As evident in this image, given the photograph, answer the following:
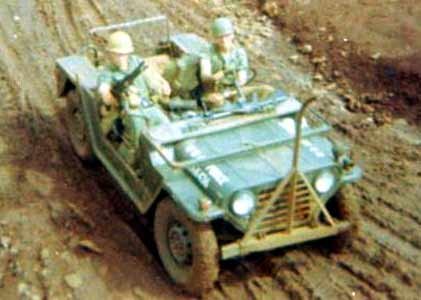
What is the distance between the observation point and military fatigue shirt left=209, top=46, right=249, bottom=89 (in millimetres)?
10383

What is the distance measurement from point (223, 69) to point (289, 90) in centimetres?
273

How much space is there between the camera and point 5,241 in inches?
395

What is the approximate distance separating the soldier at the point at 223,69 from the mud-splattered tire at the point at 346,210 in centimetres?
149

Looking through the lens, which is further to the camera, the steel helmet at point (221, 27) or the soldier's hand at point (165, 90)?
the soldier's hand at point (165, 90)

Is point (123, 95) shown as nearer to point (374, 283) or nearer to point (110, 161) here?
point (110, 161)

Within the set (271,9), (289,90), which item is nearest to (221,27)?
(289,90)

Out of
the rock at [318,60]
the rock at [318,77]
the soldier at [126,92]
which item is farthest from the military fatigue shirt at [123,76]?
the rock at [318,60]

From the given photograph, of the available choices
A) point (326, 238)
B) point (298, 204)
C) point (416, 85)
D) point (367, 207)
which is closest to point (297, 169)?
point (298, 204)

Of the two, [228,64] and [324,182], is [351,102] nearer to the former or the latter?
[228,64]

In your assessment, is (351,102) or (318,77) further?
(318,77)

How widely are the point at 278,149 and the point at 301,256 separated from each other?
1.04m

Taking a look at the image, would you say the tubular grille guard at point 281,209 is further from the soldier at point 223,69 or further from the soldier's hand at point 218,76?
the soldier's hand at point 218,76

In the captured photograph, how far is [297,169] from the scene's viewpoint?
28.7 ft

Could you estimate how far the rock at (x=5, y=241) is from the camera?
9974mm
